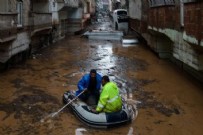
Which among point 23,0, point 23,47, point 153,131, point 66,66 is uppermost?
point 23,0

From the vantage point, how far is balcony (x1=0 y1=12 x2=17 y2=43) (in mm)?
13391

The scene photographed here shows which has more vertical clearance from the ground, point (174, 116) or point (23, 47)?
point (23, 47)

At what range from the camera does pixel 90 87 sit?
395 inches

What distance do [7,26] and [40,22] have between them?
25.7ft

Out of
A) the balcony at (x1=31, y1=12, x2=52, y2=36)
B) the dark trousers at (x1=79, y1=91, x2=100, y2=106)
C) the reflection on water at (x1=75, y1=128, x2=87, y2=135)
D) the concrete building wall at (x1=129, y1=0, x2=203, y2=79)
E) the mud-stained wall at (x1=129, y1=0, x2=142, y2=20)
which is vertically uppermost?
the mud-stained wall at (x1=129, y1=0, x2=142, y2=20)

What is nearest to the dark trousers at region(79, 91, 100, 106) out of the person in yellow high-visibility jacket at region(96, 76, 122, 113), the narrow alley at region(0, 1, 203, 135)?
the narrow alley at region(0, 1, 203, 135)

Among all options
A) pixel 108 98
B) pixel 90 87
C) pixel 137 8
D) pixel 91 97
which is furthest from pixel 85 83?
pixel 137 8

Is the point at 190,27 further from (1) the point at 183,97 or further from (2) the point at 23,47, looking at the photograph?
(2) the point at 23,47

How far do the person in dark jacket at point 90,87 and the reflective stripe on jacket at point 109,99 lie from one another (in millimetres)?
1337

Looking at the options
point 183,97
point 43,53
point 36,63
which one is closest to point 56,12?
point 43,53

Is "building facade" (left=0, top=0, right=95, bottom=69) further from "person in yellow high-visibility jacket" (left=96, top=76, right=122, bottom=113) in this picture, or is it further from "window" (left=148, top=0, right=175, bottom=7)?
"window" (left=148, top=0, right=175, bottom=7)

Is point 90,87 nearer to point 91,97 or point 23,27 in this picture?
point 91,97

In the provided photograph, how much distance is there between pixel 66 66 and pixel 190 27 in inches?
377

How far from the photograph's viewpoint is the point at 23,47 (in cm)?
1816
